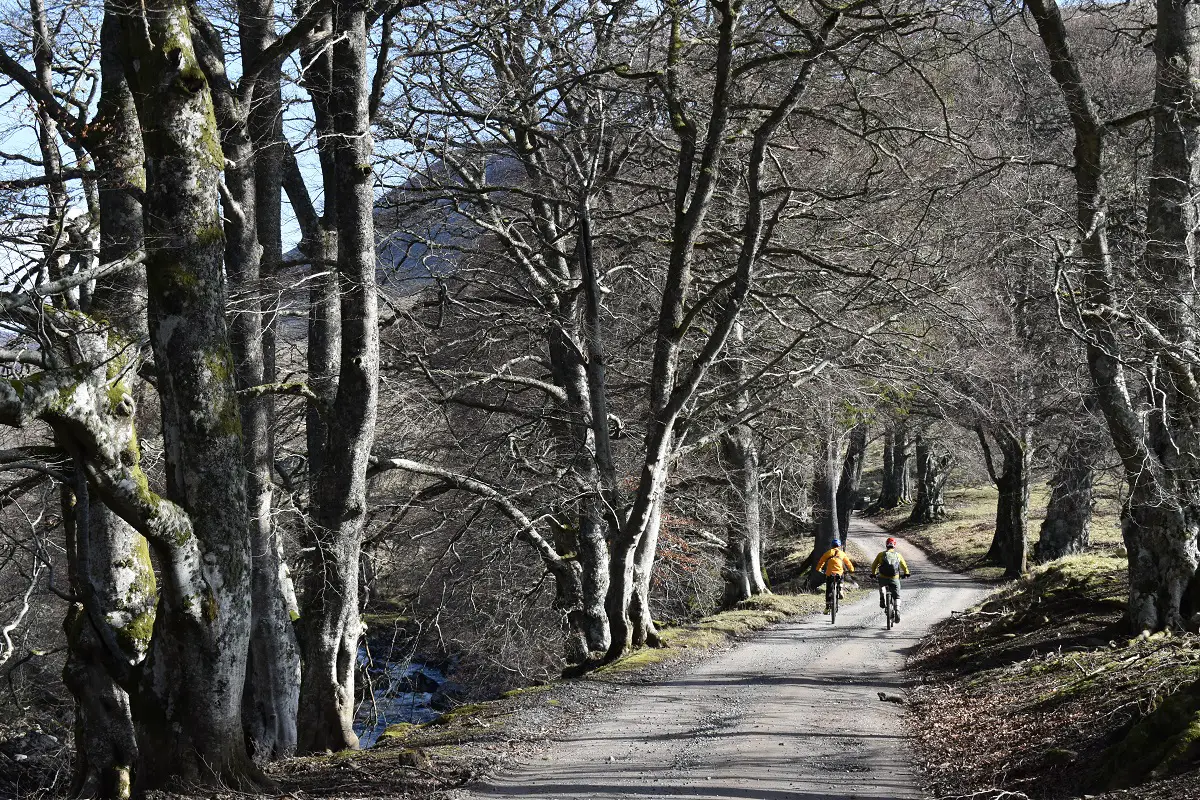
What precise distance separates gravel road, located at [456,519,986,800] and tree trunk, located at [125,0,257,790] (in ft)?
6.24

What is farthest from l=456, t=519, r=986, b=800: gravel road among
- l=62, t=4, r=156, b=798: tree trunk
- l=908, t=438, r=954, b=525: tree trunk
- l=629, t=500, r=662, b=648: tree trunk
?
l=908, t=438, r=954, b=525: tree trunk

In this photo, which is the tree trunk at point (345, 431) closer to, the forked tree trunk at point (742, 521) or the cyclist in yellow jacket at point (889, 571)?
the forked tree trunk at point (742, 521)

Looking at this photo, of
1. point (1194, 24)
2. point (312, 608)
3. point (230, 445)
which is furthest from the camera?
point (1194, 24)

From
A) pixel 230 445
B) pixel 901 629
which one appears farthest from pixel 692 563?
pixel 230 445

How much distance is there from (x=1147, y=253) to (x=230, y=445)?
951 cm

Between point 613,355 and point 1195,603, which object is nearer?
point 1195,603

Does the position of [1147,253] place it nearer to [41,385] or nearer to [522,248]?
Result: [522,248]

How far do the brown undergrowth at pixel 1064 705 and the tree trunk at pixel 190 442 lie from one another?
205 inches

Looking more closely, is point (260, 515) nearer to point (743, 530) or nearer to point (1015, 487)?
point (743, 530)

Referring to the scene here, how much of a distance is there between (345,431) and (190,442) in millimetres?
2975

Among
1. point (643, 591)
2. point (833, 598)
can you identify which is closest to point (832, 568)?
point (833, 598)

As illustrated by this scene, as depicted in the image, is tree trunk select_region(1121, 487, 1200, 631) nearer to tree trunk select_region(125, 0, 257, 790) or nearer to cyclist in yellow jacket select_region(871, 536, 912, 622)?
cyclist in yellow jacket select_region(871, 536, 912, 622)

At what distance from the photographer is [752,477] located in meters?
23.3

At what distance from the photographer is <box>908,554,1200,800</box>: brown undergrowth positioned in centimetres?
651
